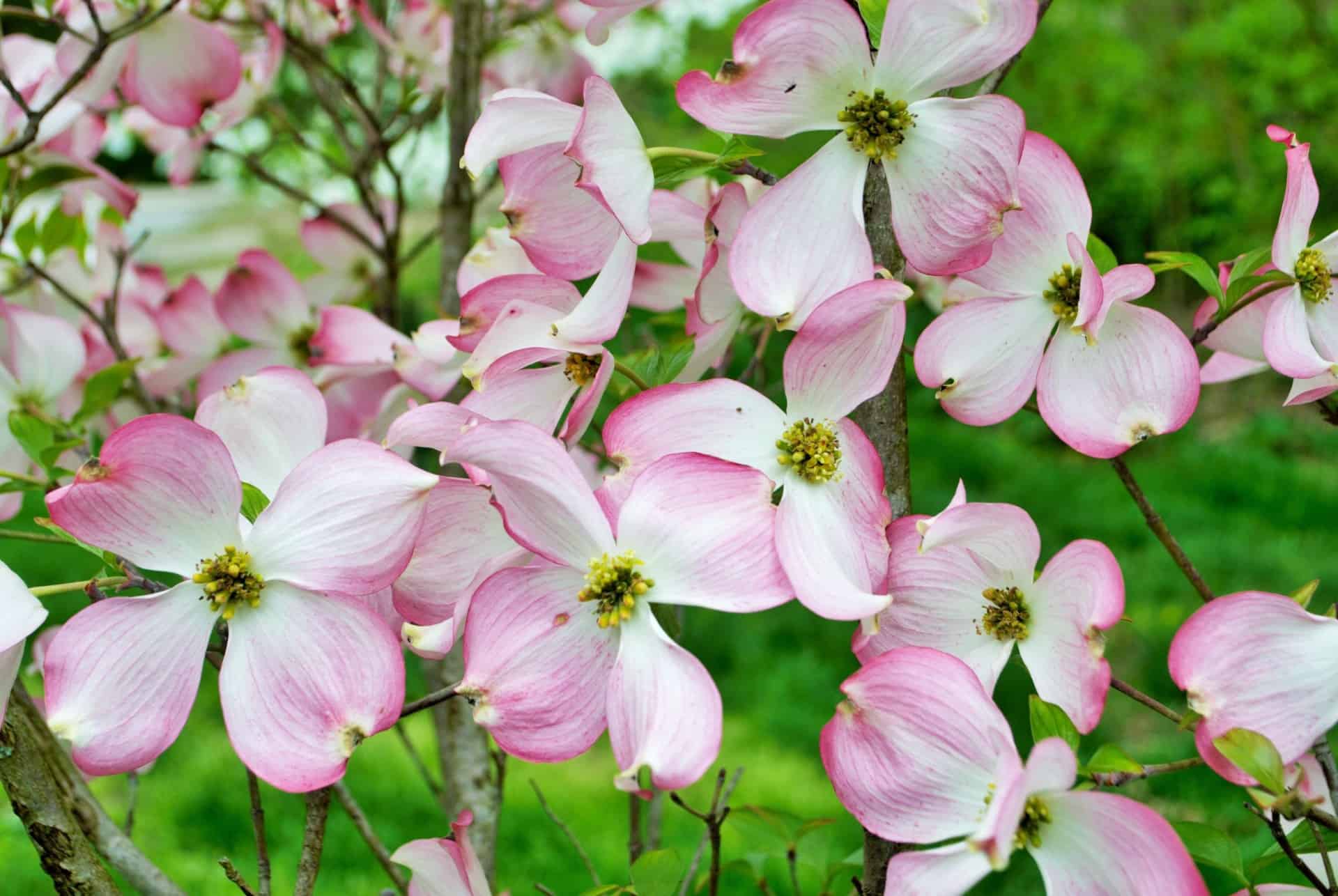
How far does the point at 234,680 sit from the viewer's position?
14.5 inches

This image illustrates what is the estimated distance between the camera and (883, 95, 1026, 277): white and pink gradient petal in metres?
0.40

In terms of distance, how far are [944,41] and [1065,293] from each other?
0.34 feet

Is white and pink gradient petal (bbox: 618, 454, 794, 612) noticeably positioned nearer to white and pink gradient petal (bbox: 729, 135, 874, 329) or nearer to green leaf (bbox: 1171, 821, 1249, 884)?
white and pink gradient petal (bbox: 729, 135, 874, 329)

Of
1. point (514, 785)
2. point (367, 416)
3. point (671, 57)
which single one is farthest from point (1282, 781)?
point (671, 57)

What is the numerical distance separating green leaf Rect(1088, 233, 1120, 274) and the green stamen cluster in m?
0.21

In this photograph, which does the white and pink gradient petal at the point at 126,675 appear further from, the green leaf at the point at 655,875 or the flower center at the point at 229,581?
the green leaf at the point at 655,875

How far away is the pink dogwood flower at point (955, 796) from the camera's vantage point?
0.33 meters

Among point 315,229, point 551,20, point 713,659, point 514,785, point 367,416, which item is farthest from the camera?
point 713,659

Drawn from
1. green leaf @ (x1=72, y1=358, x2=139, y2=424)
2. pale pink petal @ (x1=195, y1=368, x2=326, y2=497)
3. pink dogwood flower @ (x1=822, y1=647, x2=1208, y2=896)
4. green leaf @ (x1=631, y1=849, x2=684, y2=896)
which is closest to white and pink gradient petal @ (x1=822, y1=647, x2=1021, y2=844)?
pink dogwood flower @ (x1=822, y1=647, x2=1208, y2=896)

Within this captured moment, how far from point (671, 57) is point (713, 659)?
11.1 ft

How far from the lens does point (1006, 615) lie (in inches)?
16.2

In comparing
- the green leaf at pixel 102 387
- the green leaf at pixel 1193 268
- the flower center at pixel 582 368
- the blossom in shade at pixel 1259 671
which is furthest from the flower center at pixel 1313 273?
the green leaf at pixel 102 387

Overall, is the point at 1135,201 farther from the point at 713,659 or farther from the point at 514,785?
the point at 514,785

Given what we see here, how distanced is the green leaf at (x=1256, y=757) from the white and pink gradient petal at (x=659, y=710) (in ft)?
0.48
